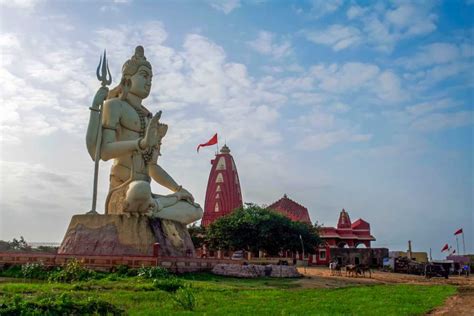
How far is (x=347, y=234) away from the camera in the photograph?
47.8 m

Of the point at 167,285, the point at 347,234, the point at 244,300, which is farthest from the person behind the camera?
the point at 347,234

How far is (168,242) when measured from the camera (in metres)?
17.3

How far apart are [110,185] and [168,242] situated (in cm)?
360

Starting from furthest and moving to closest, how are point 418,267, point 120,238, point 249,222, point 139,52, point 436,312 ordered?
point 249,222 → point 418,267 → point 139,52 → point 120,238 → point 436,312

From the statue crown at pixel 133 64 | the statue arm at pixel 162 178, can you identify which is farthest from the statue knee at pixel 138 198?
the statue crown at pixel 133 64

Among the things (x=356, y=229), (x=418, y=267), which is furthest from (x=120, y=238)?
(x=356, y=229)

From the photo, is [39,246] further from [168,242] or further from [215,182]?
[215,182]

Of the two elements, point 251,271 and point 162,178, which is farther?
point 162,178

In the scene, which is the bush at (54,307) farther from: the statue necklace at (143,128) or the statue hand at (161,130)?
the statue hand at (161,130)

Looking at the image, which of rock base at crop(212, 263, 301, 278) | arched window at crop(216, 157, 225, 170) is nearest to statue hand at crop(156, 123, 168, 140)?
rock base at crop(212, 263, 301, 278)

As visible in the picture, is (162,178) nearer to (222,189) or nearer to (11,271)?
(11,271)

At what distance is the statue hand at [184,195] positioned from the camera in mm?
19583

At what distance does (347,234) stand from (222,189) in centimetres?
1294

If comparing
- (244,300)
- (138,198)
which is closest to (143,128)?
(138,198)
